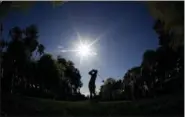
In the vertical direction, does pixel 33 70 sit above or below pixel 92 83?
above

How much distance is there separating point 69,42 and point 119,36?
47 centimetres

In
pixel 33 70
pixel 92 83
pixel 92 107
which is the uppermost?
Result: pixel 33 70

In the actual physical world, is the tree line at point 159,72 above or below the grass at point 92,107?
above

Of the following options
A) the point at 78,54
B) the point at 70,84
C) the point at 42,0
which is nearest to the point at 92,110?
the point at 70,84

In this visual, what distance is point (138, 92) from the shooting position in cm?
346

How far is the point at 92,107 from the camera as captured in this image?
3.41m

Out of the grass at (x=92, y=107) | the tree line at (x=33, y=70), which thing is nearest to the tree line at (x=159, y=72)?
the grass at (x=92, y=107)

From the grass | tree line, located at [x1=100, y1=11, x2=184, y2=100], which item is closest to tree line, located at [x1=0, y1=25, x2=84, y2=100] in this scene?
the grass

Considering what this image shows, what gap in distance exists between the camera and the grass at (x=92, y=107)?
11.1 feet

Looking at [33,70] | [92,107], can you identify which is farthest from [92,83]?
[33,70]

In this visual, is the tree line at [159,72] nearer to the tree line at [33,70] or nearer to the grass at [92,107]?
the grass at [92,107]

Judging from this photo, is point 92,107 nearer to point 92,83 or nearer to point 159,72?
point 92,83

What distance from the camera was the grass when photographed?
338 centimetres

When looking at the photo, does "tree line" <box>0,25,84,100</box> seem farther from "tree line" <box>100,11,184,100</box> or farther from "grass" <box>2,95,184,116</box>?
"tree line" <box>100,11,184,100</box>
